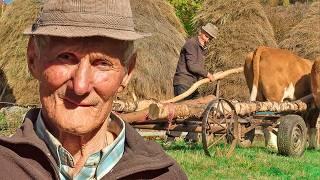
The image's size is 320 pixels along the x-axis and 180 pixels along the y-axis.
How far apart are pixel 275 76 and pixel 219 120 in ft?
13.5

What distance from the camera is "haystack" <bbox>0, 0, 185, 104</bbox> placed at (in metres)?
15.7

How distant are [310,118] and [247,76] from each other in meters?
1.56

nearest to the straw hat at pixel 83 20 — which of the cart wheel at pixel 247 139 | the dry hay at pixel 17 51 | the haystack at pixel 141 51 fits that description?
the cart wheel at pixel 247 139

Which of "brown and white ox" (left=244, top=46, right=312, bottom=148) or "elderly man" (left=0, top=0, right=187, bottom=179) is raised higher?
"elderly man" (left=0, top=0, right=187, bottom=179)

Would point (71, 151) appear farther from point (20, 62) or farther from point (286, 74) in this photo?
point (20, 62)

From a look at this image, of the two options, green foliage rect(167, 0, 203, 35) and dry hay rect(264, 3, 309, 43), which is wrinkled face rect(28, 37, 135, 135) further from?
dry hay rect(264, 3, 309, 43)

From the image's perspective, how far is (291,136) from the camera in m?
9.25

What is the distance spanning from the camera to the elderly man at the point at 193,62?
10148mm

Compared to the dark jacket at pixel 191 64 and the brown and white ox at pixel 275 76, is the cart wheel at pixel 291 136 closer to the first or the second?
the dark jacket at pixel 191 64

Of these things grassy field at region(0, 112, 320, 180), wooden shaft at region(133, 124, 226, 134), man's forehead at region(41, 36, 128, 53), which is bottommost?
grassy field at region(0, 112, 320, 180)

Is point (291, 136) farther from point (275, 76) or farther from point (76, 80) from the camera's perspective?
point (76, 80)

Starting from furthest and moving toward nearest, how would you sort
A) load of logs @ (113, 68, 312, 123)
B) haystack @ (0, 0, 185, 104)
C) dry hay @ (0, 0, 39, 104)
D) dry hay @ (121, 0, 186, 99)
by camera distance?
dry hay @ (0, 0, 39, 104)
haystack @ (0, 0, 185, 104)
dry hay @ (121, 0, 186, 99)
load of logs @ (113, 68, 312, 123)

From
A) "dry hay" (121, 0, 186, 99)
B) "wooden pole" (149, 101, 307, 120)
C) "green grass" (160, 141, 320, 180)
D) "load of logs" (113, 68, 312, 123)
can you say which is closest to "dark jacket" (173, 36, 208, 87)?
"load of logs" (113, 68, 312, 123)

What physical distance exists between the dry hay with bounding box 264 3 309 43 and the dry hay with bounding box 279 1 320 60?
137 centimetres
